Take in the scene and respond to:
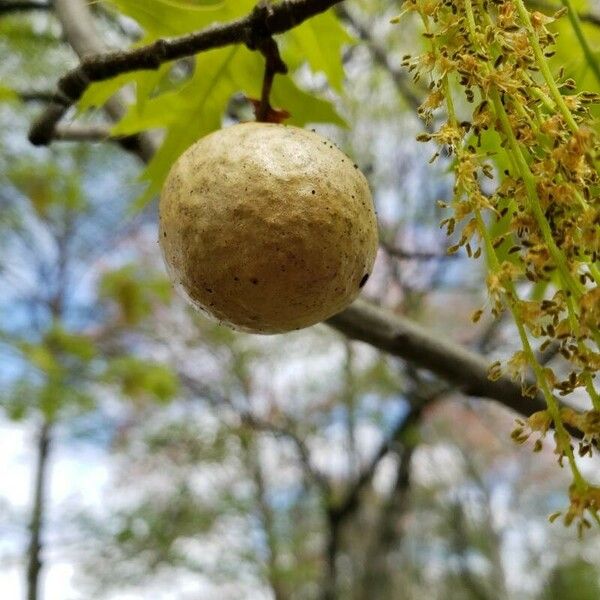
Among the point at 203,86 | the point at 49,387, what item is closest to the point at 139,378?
the point at 49,387

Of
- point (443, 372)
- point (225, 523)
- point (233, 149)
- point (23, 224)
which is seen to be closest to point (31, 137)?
point (233, 149)

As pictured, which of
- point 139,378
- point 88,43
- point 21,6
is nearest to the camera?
point 88,43

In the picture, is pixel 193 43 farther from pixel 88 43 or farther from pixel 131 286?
pixel 131 286

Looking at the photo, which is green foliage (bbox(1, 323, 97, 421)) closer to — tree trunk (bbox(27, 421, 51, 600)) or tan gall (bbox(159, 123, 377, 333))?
tree trunk (bbox(27, 421, 51, 600))

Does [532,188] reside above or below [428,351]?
below

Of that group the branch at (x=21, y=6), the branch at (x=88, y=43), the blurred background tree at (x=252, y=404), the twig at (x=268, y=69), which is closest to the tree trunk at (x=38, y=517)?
the blurred background tree at (x=252, y=404)

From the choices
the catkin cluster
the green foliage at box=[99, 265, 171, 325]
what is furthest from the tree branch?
the green foliage at box=[99, 265, 171, 325]

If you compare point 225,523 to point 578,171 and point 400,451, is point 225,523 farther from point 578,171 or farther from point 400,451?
point 578,171
